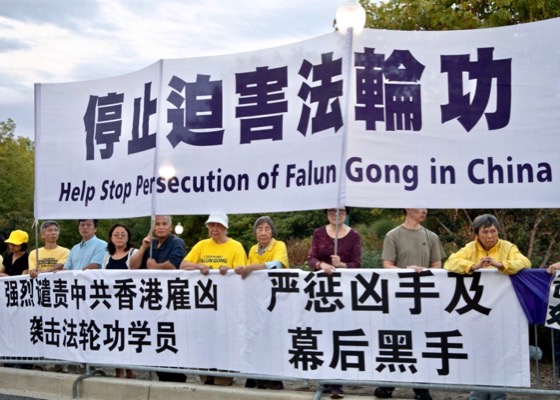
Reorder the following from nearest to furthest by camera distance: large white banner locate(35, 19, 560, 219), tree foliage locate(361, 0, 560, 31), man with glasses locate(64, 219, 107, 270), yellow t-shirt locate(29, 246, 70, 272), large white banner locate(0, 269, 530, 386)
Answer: large white banner locate(35, 19, 560, 219), large white banner locate(0, 269, 530, 386), man with glasses locate(64, 219, 107, 270), yellow t-shirt locate(29, 246, 70, 272), tree foliage locate(361, 0, 560, 31)

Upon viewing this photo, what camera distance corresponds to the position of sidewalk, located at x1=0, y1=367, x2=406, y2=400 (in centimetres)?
751

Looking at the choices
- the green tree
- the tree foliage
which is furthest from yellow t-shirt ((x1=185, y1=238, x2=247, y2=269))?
the green tree

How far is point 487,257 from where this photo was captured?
6.63 m

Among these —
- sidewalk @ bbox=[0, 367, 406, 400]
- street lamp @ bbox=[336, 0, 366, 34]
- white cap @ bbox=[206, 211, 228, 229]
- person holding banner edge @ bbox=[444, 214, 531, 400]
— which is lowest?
sidewalk @ bbox=[0, 367, 406, 400]

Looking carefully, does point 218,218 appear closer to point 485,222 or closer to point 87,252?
point 87,252

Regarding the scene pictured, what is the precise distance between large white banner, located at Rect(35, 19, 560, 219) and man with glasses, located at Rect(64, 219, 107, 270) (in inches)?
30.4

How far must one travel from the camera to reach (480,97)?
262 inches

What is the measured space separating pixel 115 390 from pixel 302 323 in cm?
234

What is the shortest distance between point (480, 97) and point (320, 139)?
139cm

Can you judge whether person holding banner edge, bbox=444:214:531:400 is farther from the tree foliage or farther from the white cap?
the tree foliage

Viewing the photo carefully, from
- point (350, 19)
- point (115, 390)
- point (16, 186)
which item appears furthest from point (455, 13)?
point (16, 186)

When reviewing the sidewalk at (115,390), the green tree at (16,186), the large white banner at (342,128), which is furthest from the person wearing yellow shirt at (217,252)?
the green tree at (16,186)

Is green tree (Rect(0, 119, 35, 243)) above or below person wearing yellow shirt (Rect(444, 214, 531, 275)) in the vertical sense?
above

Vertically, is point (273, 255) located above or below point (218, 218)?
below
